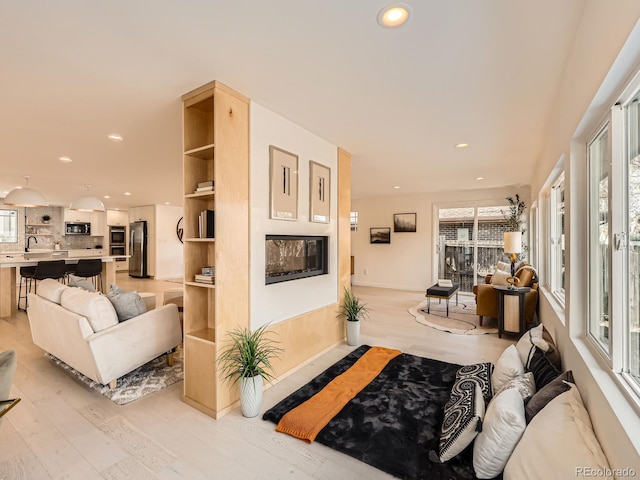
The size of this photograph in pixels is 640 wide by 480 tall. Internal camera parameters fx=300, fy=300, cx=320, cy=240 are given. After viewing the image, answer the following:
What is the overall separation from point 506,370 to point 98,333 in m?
3.21

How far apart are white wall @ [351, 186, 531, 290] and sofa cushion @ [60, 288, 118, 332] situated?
666cm

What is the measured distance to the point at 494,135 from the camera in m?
3.48

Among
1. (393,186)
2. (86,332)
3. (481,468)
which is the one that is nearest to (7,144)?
(86,332)

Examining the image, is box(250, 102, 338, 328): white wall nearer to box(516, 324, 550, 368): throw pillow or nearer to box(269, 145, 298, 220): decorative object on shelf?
box(269, 145, 298, 220): decorative object on shelf

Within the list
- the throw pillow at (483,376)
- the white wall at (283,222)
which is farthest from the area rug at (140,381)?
the throw pillow at (483,376)

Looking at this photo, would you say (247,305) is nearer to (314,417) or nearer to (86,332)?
(314,417)

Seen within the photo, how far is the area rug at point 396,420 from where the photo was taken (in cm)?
180

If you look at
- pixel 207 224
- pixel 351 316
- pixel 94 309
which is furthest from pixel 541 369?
pixel 94 309

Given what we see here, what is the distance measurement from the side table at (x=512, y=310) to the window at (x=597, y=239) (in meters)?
2.48

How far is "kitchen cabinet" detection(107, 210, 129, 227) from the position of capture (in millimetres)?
10812

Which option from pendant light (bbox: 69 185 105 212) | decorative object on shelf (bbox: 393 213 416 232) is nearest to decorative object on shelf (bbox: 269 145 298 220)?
pendant light (bbox: 69 185 105 212)

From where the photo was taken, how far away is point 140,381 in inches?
112

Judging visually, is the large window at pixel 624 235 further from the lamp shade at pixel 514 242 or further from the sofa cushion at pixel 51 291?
the sofa cushion at pixel 51 291

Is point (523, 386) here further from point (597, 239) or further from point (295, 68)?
point (295, 68)
